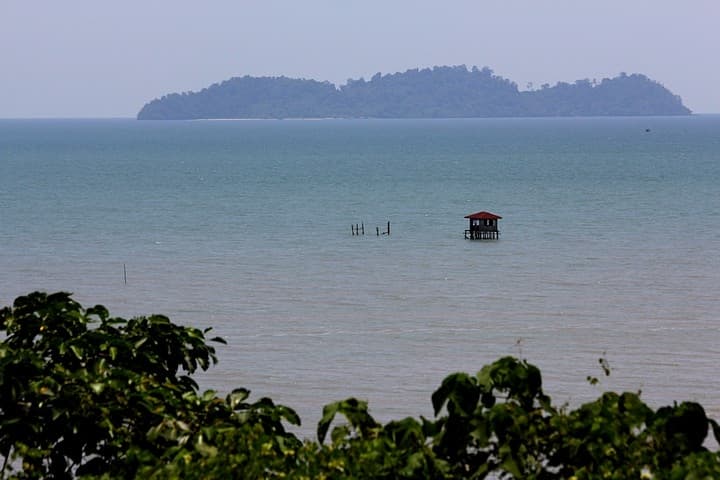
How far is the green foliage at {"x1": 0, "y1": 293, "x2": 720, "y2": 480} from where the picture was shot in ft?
26.0

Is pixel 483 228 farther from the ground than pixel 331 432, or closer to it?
closer to it

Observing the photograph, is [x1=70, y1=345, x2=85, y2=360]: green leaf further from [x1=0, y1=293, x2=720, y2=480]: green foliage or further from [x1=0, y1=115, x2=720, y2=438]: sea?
[x1=0, y1=115, x2=720, y2=438]: sea

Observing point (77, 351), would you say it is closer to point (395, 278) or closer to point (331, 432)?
point (331, 432)

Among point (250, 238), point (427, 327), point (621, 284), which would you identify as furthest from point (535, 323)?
point (250, 238)

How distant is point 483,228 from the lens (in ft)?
251

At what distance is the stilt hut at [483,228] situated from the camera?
75.9m

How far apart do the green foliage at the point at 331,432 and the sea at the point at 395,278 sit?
29.4 ft

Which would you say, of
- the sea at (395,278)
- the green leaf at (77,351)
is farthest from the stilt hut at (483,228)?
the green leaf at (77,351)

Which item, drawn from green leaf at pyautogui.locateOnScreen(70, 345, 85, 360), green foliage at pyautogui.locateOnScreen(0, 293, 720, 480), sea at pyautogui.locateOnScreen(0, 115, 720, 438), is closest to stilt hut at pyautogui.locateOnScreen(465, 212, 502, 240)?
sea at pyautogui.locateOnScreen(0, 115, 720, 438)

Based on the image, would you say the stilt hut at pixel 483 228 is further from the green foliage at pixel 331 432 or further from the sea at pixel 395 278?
the green foliage at pixel 331 432

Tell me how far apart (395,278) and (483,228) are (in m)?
19.8

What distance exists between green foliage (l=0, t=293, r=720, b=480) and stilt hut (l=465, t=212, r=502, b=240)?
65737mm

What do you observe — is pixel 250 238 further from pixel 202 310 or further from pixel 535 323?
pixel 535 323

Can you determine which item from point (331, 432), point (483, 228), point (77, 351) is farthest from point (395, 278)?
point (331, 432)
